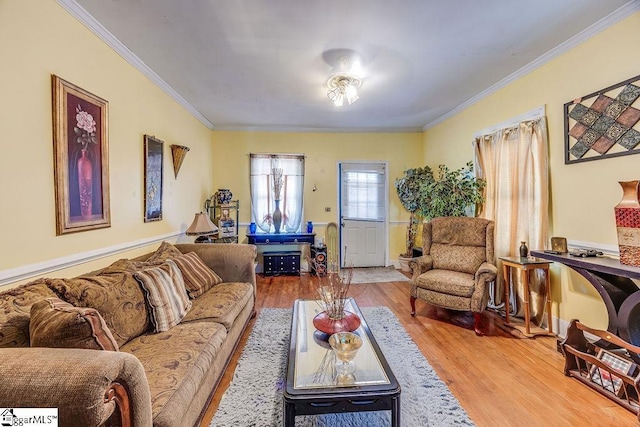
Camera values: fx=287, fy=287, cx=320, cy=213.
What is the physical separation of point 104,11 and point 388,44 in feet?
7.09

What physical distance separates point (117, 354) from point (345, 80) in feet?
9.46

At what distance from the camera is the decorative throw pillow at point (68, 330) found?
114 centimetres

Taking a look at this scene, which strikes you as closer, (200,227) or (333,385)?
(333,385)

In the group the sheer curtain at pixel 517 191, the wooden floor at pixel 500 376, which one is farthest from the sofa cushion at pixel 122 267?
the sheer curtain at pixel 517 191

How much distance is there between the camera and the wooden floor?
5.62 feet

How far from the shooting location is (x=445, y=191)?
391 centimetres

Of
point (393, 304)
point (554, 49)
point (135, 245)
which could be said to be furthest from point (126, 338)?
point (554, 49)

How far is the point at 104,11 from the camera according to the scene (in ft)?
6.65

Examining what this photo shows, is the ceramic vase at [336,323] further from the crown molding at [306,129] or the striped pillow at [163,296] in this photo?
the crown molding at [306,129]

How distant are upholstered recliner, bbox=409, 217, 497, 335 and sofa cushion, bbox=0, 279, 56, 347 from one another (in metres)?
3.04

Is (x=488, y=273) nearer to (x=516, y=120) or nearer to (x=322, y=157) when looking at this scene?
(x=516, y=120)

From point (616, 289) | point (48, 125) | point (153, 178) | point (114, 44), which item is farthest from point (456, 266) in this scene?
point (114, 44)

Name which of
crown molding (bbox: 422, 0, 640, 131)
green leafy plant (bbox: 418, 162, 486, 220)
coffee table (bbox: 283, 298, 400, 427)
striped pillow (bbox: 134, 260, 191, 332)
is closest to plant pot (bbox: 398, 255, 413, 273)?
green leafy plant (bbox: 418, 162, 486, 220)

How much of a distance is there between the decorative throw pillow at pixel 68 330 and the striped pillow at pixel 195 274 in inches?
50.0
